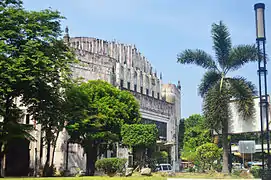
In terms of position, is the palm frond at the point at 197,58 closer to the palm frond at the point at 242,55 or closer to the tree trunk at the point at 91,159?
the palm frond at the point at 242,55

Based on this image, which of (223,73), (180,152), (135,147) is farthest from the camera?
(180,152)

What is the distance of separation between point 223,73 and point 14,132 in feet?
52.2

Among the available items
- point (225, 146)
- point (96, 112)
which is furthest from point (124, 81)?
point (225, 146)

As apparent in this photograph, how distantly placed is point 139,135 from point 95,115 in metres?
4.03

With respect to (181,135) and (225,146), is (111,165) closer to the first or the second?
(225,146)

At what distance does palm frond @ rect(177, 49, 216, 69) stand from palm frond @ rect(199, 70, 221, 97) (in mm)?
548

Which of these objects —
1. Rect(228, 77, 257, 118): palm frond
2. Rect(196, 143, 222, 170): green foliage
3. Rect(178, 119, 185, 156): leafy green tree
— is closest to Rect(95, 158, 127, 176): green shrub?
Rect(196, 143, 222, 170): green foliage

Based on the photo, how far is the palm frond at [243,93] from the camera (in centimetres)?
2666

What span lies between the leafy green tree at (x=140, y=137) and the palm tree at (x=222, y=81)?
5.22 metres

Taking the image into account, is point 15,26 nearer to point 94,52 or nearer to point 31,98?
point 31,98

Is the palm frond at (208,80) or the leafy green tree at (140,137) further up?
the palm frond at (208,80)

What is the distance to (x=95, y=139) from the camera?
32.6 meters

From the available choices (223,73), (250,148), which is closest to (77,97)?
(223,73)

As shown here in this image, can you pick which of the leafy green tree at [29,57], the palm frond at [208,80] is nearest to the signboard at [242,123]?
the palm frond at [208,80]
